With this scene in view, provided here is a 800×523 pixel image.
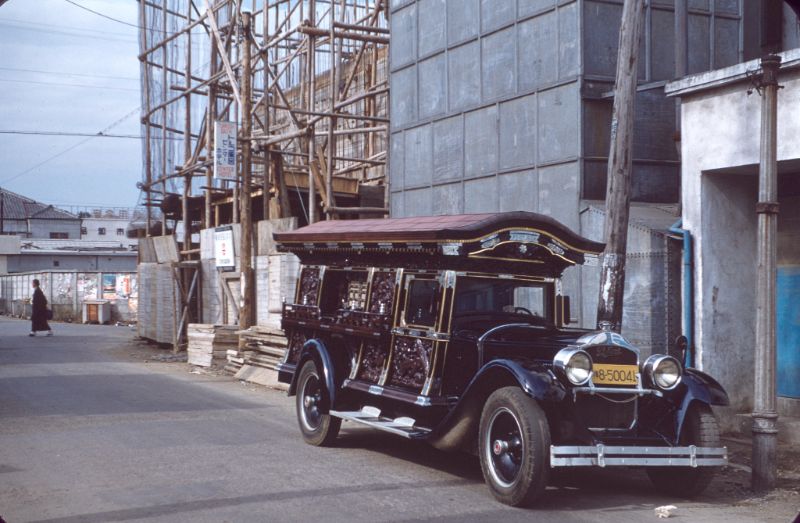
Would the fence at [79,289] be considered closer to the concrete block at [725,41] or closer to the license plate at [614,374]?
the concrete block at [725,41]

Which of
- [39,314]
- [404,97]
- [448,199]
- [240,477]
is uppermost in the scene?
[404,97]

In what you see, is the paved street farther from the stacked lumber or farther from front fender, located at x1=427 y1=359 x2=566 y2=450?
the stacked lumber

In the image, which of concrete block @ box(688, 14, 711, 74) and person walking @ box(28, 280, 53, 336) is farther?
person walking @ box(28, 280, 53, 336)

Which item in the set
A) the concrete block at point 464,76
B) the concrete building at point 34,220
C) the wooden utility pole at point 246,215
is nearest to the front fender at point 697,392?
the concrete block at point 464,76

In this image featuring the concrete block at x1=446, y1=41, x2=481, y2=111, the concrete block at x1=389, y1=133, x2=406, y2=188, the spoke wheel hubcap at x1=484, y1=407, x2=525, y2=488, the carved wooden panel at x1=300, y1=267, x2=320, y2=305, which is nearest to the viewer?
the spoke wheel hubcap at x1=484, y1=407, x2=525, y2=488

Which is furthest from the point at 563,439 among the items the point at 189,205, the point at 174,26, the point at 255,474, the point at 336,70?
the point at 174,26

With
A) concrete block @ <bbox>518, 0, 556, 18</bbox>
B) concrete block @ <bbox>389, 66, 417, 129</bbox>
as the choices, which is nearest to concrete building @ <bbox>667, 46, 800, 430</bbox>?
concrete block @ <bbox>518, 0, 556, 18</bbox>

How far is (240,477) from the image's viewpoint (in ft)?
28.6

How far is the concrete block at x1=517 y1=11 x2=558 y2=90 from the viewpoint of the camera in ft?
48.6

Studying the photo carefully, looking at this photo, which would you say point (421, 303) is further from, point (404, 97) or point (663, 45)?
point (404, 97)

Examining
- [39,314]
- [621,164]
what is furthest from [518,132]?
[39,314]

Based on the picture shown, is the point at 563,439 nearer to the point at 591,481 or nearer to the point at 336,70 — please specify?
the point at 591,481

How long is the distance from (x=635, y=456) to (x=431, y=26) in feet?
38.8

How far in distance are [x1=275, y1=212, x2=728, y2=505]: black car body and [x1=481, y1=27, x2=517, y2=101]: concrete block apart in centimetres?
533
